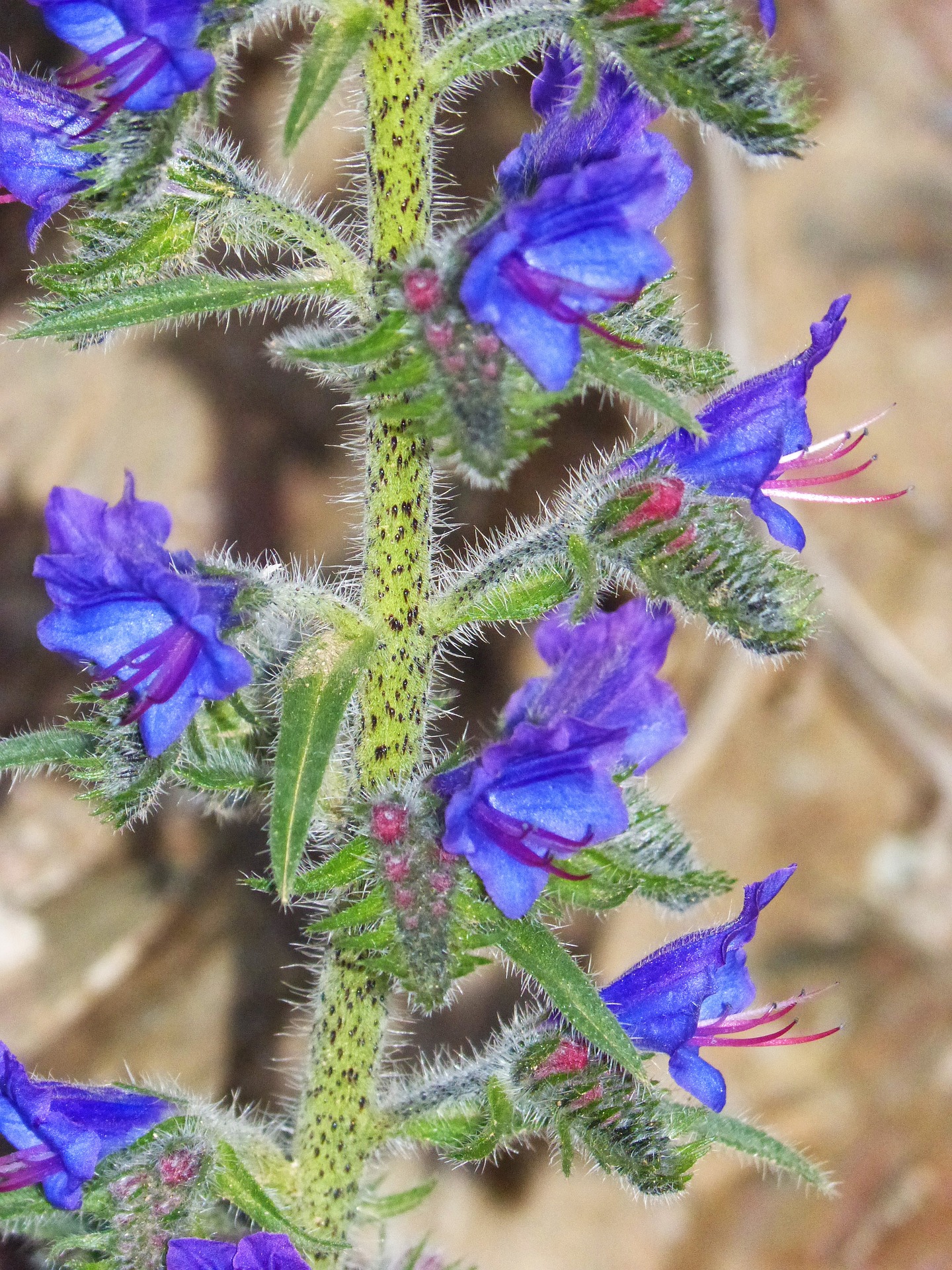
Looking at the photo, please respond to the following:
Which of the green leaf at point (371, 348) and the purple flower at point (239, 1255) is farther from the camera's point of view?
the purple flower at point (239, 1255)

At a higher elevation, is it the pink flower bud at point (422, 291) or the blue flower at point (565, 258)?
the blue flower at point (565, 258)

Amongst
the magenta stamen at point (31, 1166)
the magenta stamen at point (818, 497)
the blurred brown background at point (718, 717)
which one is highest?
the magenta stamen at point (818, 497)

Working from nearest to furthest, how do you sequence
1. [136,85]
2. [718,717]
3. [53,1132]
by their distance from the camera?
[136,85], [53,1132], [718,717]

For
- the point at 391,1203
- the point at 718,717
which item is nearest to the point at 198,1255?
the point at 391,1203

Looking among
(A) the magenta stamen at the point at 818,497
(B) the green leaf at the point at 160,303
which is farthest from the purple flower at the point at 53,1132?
(A) the magenta stamen at the point at 818,497

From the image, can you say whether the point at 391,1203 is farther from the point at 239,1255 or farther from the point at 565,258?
the point at 565,258

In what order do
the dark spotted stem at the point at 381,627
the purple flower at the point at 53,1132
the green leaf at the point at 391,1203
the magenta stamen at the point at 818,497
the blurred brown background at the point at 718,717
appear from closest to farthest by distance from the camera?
the dark spotted stem at the point at 381,627 < the purple flower at the point at 53,1132 < the magenta stamen at the point at 818,497 < the green leaf at the point at 391,1203 < the blurred brown background at the point at 718,717

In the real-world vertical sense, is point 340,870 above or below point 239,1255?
above

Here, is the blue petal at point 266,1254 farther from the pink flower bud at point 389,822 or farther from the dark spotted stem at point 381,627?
the pink flower bud at point 389,822
